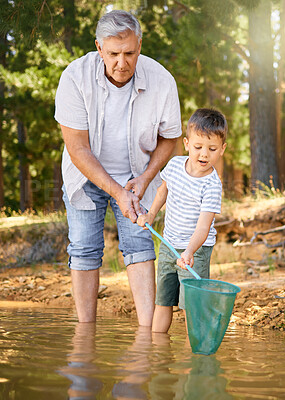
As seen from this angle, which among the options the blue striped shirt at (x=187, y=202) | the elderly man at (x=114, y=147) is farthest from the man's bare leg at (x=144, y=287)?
the blue striped shirt at (x=187, y=202)

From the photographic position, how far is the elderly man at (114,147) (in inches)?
140

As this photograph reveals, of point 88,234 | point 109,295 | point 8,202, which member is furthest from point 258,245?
point 8,202

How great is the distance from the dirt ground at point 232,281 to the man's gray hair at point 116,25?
7.65 feet

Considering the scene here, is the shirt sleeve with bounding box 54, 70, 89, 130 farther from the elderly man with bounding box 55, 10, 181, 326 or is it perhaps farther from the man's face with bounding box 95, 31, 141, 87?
the man's face with bounding box 95, 31, 141, 87

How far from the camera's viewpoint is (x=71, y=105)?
Answer: 11.9 ft

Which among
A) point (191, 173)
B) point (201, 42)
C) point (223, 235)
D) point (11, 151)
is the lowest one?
point (223, 235)

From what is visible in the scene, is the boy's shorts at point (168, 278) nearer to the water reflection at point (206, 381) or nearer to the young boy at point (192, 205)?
the young boy at point (192, 205)

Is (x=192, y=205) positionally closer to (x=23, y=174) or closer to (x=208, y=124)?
(x=208, y=124)

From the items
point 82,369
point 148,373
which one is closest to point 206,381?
point 148,373

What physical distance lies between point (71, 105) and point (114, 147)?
0.38 m

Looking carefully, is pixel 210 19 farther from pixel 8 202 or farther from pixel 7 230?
pixel 8 202

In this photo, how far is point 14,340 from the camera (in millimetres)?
3287

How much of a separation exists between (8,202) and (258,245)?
14.2 meters

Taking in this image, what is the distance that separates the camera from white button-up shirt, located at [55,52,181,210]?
11.9 ft
